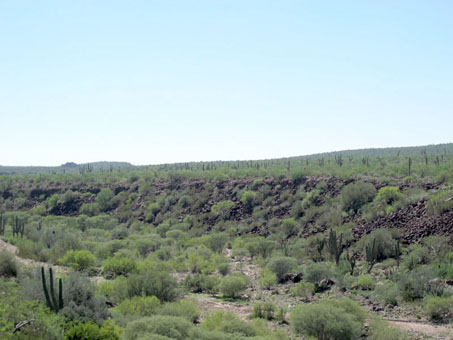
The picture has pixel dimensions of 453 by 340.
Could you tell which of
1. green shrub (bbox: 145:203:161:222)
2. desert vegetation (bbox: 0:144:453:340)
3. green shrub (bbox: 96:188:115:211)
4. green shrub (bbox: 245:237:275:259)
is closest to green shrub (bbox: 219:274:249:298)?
desert vegetation (bbox: 0:144:453:340)

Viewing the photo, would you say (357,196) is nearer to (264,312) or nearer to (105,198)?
(264,312)

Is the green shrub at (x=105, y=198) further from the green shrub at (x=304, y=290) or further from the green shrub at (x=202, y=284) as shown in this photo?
the green shrub at (x=304, y=290)

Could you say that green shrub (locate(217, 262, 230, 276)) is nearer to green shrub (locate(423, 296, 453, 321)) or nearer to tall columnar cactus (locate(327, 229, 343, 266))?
tall columnar cactus (locate(327, 229, 343, 266))

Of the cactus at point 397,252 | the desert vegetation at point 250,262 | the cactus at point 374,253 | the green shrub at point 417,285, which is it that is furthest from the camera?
the cactus at point 374,253

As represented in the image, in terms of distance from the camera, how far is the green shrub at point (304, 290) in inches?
797

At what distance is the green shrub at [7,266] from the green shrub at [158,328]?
390 inches

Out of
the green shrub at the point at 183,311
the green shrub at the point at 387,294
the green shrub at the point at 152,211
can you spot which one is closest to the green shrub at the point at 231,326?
the green shrub at the point at 183,311

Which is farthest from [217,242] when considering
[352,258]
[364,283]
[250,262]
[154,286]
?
[154,286]

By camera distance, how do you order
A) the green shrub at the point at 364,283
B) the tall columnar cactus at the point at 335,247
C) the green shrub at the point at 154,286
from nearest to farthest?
the green shrub at the point at 154,286 → the green shrub at the point at 364,283 → the tall columnar cactus at the point at 335,247

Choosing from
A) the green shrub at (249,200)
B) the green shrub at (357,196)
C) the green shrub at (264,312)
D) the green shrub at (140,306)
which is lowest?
the green shrub at (264,312)

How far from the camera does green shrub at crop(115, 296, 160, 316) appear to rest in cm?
1594

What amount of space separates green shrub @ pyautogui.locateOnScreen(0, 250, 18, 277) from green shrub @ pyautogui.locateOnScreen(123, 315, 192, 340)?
9902 millimetres

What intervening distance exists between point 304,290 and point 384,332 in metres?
6.65

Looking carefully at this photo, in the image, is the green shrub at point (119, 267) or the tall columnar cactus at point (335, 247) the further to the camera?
the tall columnar cactus at point (335, 247)
